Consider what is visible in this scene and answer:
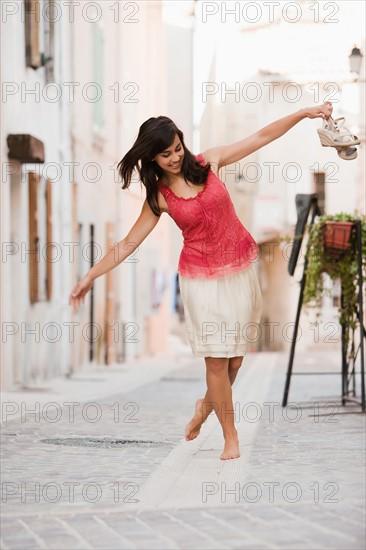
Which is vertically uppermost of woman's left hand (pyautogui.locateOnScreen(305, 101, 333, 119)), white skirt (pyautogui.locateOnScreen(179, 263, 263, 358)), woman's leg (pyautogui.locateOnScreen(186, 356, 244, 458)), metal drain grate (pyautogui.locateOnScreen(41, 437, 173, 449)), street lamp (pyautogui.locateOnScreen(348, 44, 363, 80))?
street lamp (pyautogui.locateOnScreen(348, 44, 363, 80))

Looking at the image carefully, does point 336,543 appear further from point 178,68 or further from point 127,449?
point 178,68

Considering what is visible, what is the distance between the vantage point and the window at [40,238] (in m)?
15.7

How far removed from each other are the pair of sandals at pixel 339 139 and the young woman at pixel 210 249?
0.16m

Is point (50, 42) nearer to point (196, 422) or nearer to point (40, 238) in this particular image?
point (40, 238)

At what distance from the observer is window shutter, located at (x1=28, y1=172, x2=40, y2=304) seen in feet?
51.3

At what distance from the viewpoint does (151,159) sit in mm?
6762

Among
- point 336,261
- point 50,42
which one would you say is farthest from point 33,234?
point 336,261

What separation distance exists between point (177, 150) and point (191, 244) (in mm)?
500

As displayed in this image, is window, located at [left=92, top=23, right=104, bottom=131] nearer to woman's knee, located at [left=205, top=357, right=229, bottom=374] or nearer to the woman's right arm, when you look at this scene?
the woman's right arm

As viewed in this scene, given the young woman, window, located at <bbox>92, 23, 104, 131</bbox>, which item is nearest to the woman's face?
the young woman

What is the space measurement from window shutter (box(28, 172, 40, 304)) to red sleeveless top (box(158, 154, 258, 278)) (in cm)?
870

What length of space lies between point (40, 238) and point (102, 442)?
822cm

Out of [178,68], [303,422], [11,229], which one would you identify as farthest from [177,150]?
[178,68]

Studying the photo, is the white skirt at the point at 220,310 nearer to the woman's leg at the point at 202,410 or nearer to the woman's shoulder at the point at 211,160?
the woman's leg at the point at 202,410
